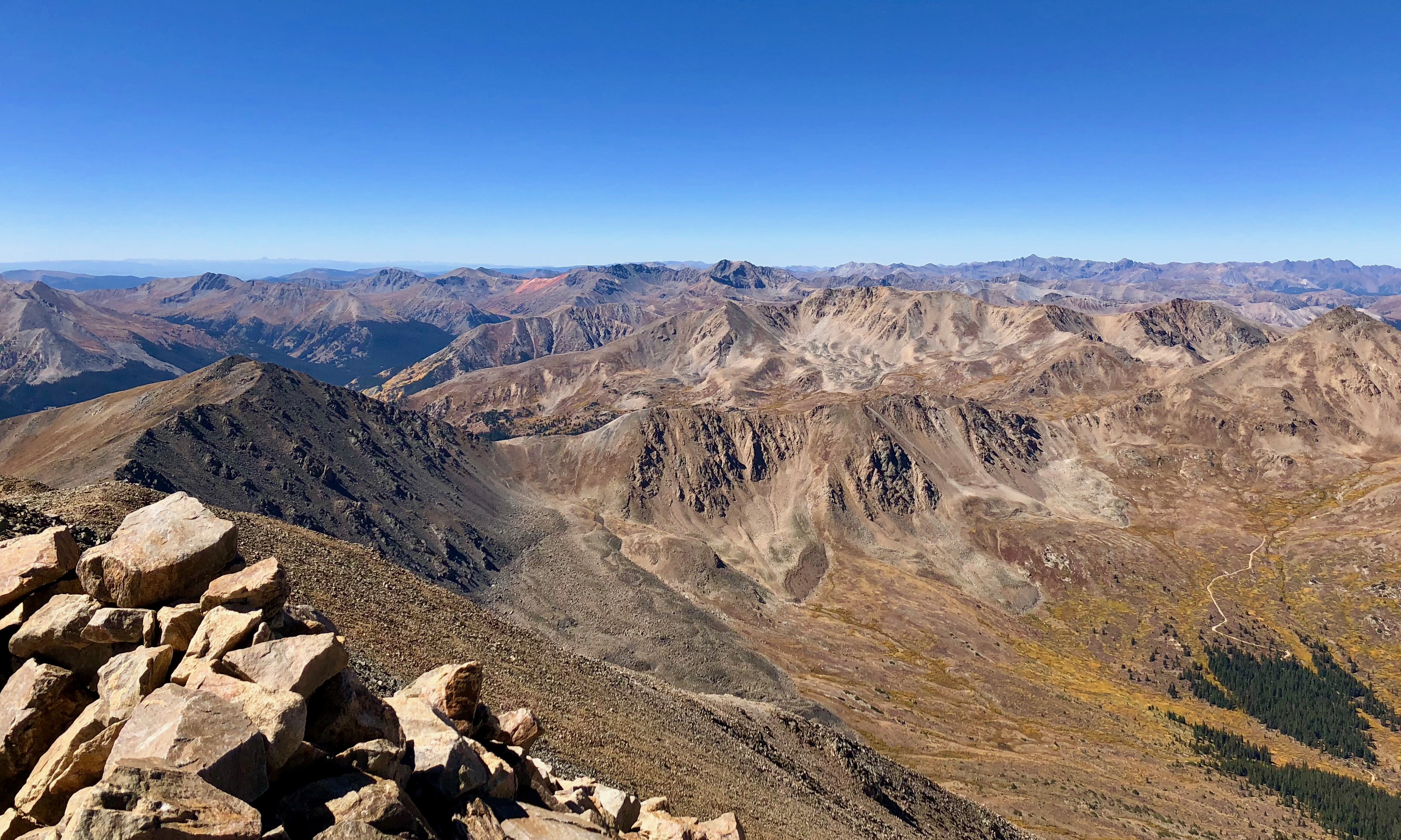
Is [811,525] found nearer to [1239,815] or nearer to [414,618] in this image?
[1239,815]

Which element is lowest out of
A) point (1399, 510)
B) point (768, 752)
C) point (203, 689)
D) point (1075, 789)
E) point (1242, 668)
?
point (1242, 668)

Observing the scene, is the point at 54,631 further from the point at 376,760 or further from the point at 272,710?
the point at 376,760

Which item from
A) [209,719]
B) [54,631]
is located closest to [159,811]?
[209,719]

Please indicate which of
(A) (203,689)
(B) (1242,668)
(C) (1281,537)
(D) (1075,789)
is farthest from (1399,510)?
(A) (203,689)

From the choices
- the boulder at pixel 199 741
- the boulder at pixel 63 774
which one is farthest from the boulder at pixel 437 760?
the boulder at pixel 63 774

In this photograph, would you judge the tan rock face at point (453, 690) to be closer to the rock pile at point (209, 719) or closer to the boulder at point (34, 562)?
the rock pile at point (209, 719)
